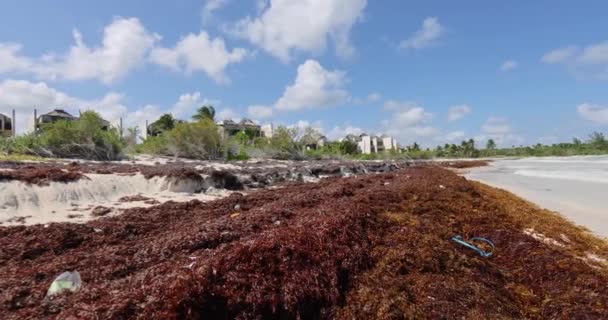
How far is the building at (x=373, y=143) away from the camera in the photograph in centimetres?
6591

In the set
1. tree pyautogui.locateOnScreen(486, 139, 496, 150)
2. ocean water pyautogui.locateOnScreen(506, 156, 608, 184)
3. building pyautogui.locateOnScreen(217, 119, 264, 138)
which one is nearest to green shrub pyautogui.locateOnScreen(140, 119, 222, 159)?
ocean water pyautogui.locateOnScreen(506, 156, 608, 184)

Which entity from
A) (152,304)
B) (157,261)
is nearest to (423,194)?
(157,261)

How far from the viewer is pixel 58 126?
17.9 m

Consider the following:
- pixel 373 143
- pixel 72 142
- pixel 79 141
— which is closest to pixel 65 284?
pixel 72 142

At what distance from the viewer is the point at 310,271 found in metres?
2.42

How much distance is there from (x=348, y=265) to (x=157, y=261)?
1.64m

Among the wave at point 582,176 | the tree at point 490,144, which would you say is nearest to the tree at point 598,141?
the tree at point 490,144

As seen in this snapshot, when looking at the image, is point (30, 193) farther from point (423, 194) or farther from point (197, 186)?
point (423, 194)

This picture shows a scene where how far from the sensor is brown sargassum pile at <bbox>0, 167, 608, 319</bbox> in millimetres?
1957

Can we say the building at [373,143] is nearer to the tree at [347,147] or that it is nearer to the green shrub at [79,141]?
the tree at [347,147]

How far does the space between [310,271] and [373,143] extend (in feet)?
221

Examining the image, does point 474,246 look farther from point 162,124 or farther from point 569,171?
point 162,124

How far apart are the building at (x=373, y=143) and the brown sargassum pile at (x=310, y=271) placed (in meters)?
60.5

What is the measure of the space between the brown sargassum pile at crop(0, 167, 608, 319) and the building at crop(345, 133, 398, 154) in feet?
198
